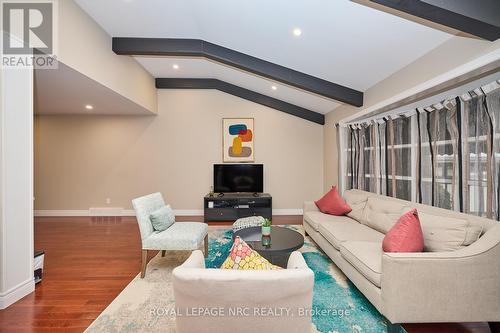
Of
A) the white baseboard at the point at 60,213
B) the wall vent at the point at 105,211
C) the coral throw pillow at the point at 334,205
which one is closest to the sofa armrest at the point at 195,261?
the coral throw pillow at the point at 334,205

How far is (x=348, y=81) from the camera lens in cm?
377

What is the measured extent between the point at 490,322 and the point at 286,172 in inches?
166

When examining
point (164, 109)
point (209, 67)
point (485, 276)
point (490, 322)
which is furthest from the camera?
point (164, 109)

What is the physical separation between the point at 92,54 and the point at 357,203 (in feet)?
13.9

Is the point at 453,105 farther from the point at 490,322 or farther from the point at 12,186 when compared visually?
the point at 12,186

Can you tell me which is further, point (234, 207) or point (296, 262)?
point (234, 207)

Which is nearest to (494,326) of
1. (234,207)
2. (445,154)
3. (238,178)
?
(445,154)

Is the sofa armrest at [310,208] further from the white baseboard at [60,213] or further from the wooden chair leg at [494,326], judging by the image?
the white baseboard at [60,213]

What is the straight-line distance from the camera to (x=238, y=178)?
549cm

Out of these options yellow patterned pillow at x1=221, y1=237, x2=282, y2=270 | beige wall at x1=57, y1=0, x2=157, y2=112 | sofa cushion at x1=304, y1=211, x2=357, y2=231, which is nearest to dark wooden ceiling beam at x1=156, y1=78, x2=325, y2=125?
beige wall at x1=57, y1=0, x2=157, y2=112

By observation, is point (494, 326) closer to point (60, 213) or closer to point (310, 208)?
point (310, 208)

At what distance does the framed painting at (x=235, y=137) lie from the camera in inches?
223

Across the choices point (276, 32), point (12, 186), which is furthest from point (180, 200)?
point (276, 32)

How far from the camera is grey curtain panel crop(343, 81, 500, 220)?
2141 millimetres
